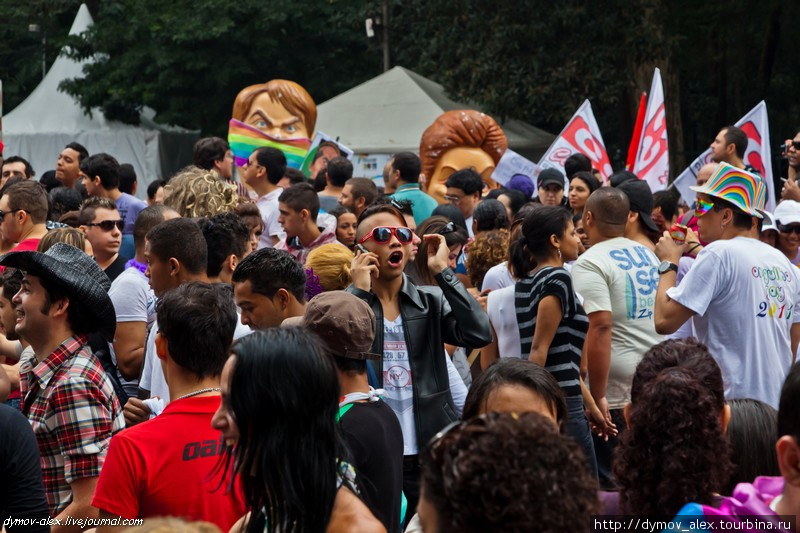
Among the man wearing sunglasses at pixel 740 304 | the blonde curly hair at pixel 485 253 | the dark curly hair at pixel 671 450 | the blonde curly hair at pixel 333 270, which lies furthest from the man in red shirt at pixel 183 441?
the blonde curly hair at pixel 485 253

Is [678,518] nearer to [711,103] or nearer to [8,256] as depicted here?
[8,256]

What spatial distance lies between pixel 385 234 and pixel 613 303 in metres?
1.67

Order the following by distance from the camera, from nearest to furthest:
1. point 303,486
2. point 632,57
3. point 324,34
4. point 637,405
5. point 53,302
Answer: point 303,486
point 637,405
point 53,302
point 632,57
point 324,34

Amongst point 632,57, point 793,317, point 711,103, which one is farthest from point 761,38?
point 793,317

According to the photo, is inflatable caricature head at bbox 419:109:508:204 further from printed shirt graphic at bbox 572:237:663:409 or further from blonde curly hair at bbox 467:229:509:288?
printed shirt graphic at bbox 572:237:663:409

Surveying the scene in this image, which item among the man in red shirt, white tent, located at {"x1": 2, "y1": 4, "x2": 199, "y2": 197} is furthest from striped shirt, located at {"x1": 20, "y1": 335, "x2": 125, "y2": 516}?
white tent, located at {"x1": 2, "y1": 4, "x2": 199, "y2": 197}

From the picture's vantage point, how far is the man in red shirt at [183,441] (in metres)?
3.09

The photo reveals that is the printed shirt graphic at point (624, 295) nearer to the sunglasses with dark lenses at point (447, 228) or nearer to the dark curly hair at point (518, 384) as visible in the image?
the sunglasses with dark lenses at point (447, 228)

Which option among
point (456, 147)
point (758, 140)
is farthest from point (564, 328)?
point (456, 147)

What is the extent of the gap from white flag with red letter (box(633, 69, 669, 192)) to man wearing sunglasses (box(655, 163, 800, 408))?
5.62 meters

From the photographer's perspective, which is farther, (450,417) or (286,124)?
(286,124)

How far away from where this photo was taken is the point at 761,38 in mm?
23703

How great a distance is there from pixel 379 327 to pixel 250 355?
83.1 inches

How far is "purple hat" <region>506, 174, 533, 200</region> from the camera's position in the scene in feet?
37.2
